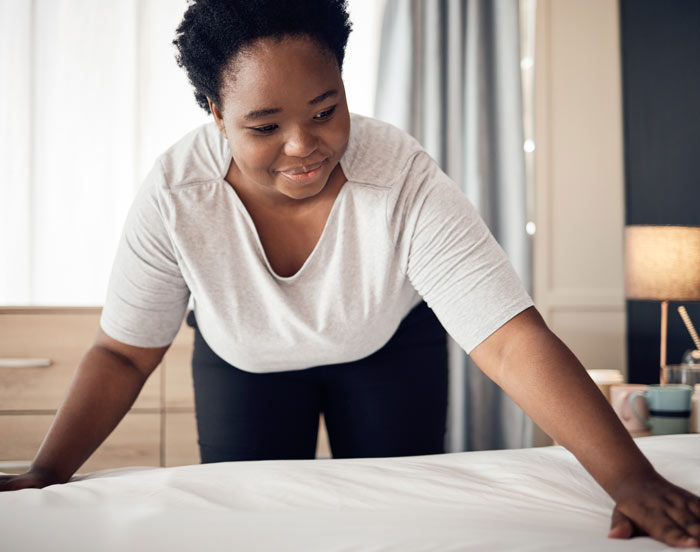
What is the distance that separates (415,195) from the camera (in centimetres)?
100

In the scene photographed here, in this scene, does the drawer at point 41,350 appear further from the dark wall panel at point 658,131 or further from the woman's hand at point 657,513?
the dark wall panel at point 658,131

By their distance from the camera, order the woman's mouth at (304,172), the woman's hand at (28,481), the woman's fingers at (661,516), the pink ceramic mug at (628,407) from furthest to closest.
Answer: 1. the pink ceramic mug at (628,407)
2. the woman's mouth at (304,172)
3. the woman's hand at (28,481)
4. the woman's fingers at (661,516)

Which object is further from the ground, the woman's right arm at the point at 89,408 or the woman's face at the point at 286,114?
the woman's face at the point at 286,114

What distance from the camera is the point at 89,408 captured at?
994 mm

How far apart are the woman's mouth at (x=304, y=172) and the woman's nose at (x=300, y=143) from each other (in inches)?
1.1

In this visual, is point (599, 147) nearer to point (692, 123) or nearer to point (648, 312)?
point (692, 123)

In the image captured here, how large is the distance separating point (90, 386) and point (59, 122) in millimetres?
2113

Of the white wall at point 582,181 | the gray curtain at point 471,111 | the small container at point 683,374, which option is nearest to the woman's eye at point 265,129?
the small container at point 683,374

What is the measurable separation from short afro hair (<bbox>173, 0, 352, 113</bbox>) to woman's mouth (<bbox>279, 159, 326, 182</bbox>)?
14 cm

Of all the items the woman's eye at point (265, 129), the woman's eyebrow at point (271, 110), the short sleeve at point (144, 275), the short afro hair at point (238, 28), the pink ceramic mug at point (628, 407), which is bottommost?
the pink ceramic mug at point (628, 407)

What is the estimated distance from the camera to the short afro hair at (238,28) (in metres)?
0.88

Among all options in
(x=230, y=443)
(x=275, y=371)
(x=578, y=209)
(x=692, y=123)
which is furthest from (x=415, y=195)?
(x=578, y=209)

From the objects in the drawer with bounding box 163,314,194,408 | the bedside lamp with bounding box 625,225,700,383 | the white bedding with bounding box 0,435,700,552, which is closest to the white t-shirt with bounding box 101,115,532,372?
the white bedding with bounding box 0,435,700,552

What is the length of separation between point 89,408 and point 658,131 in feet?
7.58
